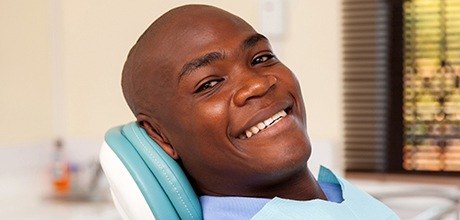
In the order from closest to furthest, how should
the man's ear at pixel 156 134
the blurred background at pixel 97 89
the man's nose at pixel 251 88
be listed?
the man's nose at pixel 251 88
the man's ear at pixel 156 134
the blurred background at pixel 97 89

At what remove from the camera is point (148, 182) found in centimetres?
100

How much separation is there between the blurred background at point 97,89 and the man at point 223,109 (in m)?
1.25

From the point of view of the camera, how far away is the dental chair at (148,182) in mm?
995

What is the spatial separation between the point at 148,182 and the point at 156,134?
0.22 ft

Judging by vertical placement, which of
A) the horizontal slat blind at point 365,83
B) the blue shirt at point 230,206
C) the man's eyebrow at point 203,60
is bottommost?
the horizontal slat blind at point 365,83

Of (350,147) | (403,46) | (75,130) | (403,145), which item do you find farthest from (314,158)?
(75,130)

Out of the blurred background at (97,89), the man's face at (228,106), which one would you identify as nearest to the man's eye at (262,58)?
the man's face at (228,106)

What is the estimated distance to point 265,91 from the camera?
3.01 feet

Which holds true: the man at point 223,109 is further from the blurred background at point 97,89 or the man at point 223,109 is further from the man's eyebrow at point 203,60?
the blurred background at point 97,89

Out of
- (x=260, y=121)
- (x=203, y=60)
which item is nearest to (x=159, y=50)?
(x=203, y=60)

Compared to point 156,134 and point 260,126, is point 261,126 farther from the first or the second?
point 156,134

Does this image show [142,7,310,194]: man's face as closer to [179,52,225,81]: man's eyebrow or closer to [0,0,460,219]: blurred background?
[179,52,225,81]: man's eyebrow

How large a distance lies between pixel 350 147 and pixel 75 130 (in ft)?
3.45

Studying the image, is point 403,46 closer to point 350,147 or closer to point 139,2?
point 350,147
